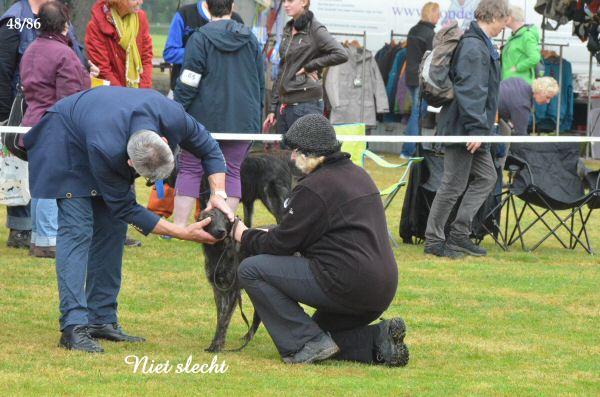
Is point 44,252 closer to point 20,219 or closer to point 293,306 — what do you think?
point 20,219

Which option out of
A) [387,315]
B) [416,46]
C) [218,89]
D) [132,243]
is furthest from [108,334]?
[416,46]

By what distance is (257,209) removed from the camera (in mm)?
11297

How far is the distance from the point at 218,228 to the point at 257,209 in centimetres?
590

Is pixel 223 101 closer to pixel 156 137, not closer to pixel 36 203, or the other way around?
pixel 36 203

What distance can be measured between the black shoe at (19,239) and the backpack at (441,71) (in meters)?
3.14

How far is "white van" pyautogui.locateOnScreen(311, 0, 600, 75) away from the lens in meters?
17.0

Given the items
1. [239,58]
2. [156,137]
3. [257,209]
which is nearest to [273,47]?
[257,209]

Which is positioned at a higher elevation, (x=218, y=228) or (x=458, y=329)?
(x=218, y=228)

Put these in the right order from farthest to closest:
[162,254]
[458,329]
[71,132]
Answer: [162,254] < [458,329] < [71,132]

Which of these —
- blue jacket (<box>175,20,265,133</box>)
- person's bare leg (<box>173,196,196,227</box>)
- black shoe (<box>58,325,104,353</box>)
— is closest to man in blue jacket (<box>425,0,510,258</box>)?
blue jacket (<box>175,20,265,133</box>)

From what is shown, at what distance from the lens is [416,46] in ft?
51.6

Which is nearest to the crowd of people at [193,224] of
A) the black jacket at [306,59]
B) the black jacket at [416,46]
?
the black jacket at [306,59]

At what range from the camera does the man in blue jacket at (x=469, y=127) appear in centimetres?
848

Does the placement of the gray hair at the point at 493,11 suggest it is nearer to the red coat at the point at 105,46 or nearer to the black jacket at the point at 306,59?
the black jacket at the point at 306,59
